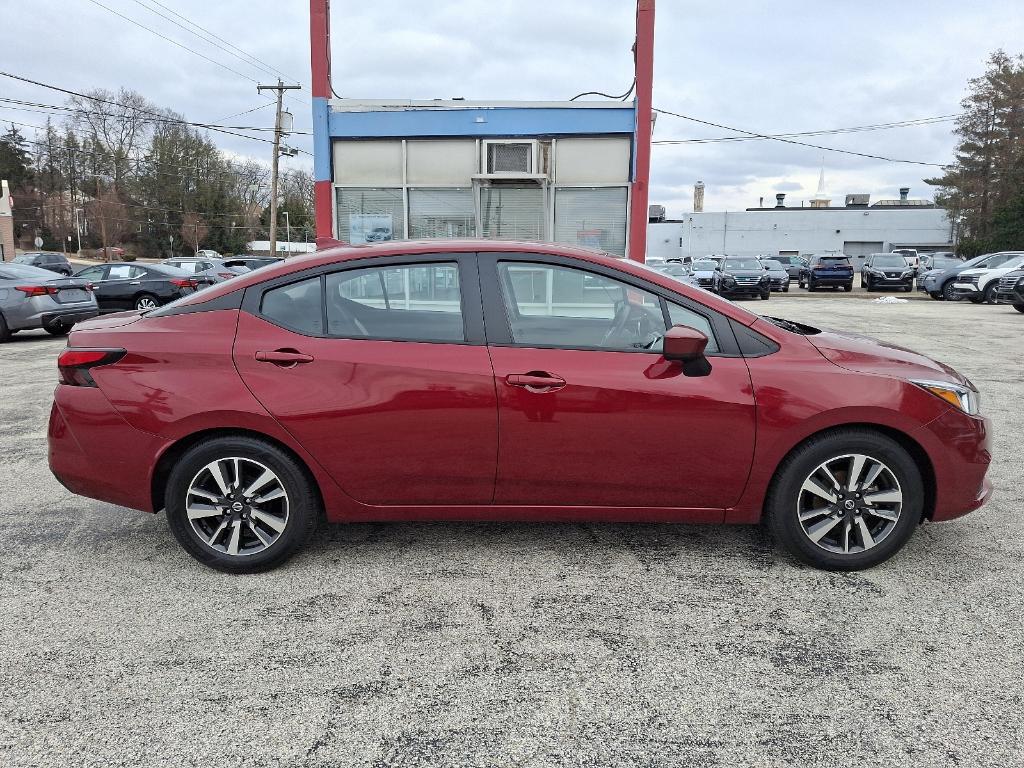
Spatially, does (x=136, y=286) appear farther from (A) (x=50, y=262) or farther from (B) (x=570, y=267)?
(A) (x=50, y=262)

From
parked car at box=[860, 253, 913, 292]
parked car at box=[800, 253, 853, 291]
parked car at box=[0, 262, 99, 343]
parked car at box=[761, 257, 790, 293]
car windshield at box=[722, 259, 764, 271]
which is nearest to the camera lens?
parked car at box=[0, 262, 99, 343]

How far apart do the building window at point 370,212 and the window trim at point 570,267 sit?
29.1ft

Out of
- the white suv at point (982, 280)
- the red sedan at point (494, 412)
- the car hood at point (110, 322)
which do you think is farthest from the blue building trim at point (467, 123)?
the white suv at point (982, 280)

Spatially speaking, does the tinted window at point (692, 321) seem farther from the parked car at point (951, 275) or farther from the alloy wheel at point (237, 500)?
the parked car at point (951, 275)

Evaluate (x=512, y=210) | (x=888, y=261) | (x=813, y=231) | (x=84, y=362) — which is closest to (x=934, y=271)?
(x=888, y=261)

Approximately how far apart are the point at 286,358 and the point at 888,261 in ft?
103

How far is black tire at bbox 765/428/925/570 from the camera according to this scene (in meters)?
3.29

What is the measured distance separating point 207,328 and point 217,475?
702 millimetres

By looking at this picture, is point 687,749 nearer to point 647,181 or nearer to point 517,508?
point 517,508

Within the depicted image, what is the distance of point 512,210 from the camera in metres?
12.0

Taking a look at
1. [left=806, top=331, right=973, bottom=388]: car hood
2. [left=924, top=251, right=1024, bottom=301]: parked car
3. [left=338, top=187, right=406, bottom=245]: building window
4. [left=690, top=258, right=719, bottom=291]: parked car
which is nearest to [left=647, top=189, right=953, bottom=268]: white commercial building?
[left=690, top=258, right=719, bottom=291]: parked car

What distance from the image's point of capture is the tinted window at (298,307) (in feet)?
11.2

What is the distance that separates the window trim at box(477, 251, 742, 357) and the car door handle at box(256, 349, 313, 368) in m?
0.87

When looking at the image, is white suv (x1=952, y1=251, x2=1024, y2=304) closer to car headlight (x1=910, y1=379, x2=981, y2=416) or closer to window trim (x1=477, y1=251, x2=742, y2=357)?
car headlight (x1=910, y1=379, x2=981, y2=416)
